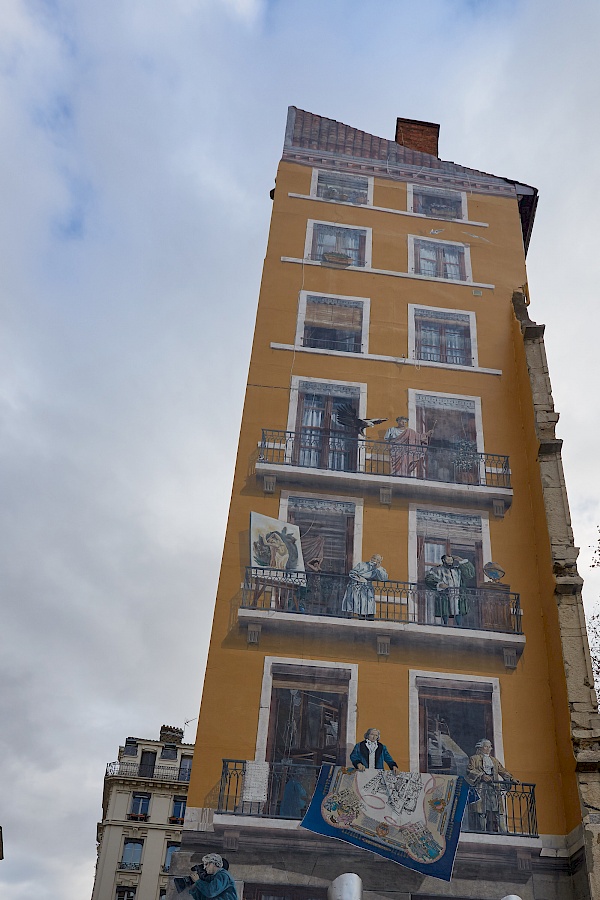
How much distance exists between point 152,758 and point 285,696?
32976 millimetres

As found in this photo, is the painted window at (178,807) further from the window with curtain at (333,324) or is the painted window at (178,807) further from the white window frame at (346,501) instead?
the window with curtain at (333,324)

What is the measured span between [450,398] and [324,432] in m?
3.44

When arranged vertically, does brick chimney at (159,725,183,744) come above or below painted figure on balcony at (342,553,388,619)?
above

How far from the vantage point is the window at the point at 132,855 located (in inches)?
1684

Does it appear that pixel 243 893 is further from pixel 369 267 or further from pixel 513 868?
pixel 369 267

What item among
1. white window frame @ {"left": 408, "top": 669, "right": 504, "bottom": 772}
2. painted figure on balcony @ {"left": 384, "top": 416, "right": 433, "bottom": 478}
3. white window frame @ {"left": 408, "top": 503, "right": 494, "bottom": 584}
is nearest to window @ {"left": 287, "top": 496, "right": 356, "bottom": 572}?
white window frame @ {"left": 408, "top": 503, "right": 494, "bottom": 584}

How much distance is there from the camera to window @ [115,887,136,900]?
41812 mm

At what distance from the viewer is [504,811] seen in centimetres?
1608

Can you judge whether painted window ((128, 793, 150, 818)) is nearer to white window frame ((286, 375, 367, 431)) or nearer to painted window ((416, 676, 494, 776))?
white window frame ((286, 375, 367, 431))

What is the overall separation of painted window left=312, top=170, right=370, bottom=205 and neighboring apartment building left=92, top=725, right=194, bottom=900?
94.2ft

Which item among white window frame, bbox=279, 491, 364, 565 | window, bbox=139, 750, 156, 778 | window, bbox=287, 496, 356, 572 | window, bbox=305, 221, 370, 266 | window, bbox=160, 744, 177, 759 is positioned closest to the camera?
window, bbox=287, 496, 356, 572

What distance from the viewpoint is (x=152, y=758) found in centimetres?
4688

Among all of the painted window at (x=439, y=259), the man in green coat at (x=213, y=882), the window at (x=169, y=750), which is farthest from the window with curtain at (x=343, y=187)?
the window at (x=169, y=750)

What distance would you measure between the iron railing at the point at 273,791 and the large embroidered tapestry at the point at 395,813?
0.68 ft
